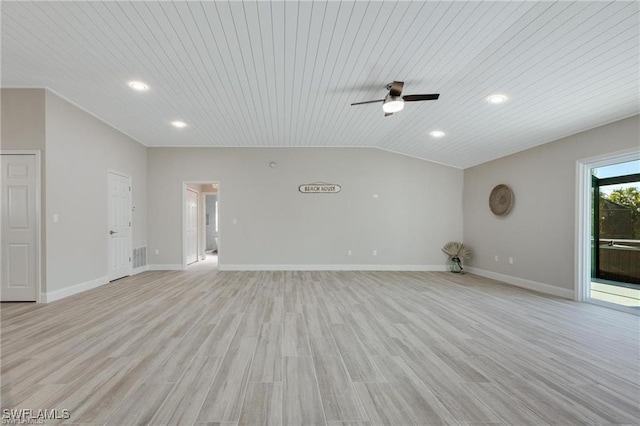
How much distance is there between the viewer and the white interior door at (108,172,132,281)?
5.21 meters

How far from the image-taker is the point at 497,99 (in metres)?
3.60

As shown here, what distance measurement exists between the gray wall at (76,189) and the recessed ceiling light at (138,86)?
4.46 feet

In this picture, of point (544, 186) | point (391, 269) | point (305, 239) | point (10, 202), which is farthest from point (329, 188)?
point (10, 202)

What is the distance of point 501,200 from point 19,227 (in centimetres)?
829

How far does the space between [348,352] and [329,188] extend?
182 inches

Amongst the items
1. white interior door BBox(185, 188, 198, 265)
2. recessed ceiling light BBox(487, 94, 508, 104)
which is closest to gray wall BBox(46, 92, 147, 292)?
white interior door BBox(185, 188, 198, 265)

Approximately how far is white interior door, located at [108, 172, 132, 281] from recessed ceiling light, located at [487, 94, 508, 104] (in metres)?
6.70

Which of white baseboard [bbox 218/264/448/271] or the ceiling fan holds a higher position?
the ceiling fan

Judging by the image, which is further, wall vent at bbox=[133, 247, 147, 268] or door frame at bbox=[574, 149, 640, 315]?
wall vent at bbox=[133, 247, 147, 268]

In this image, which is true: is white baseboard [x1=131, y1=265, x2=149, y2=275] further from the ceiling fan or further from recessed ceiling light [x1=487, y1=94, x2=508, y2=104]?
recessed ceiling light [x1=487, y1=94, x2=508, y2=104]

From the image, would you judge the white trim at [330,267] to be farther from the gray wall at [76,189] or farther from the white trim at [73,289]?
the gray wall at [76,189]

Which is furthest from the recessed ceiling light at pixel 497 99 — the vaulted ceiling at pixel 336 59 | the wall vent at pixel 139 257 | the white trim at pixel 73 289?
the wall vent at pixel 139 257

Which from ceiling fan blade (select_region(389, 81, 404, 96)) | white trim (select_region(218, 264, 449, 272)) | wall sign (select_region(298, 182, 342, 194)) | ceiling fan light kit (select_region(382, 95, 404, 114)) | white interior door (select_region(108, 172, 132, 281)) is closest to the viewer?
ceiling fan blade (select_region(389, 81, 404, 96))

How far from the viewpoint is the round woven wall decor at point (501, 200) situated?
5.31 metres
